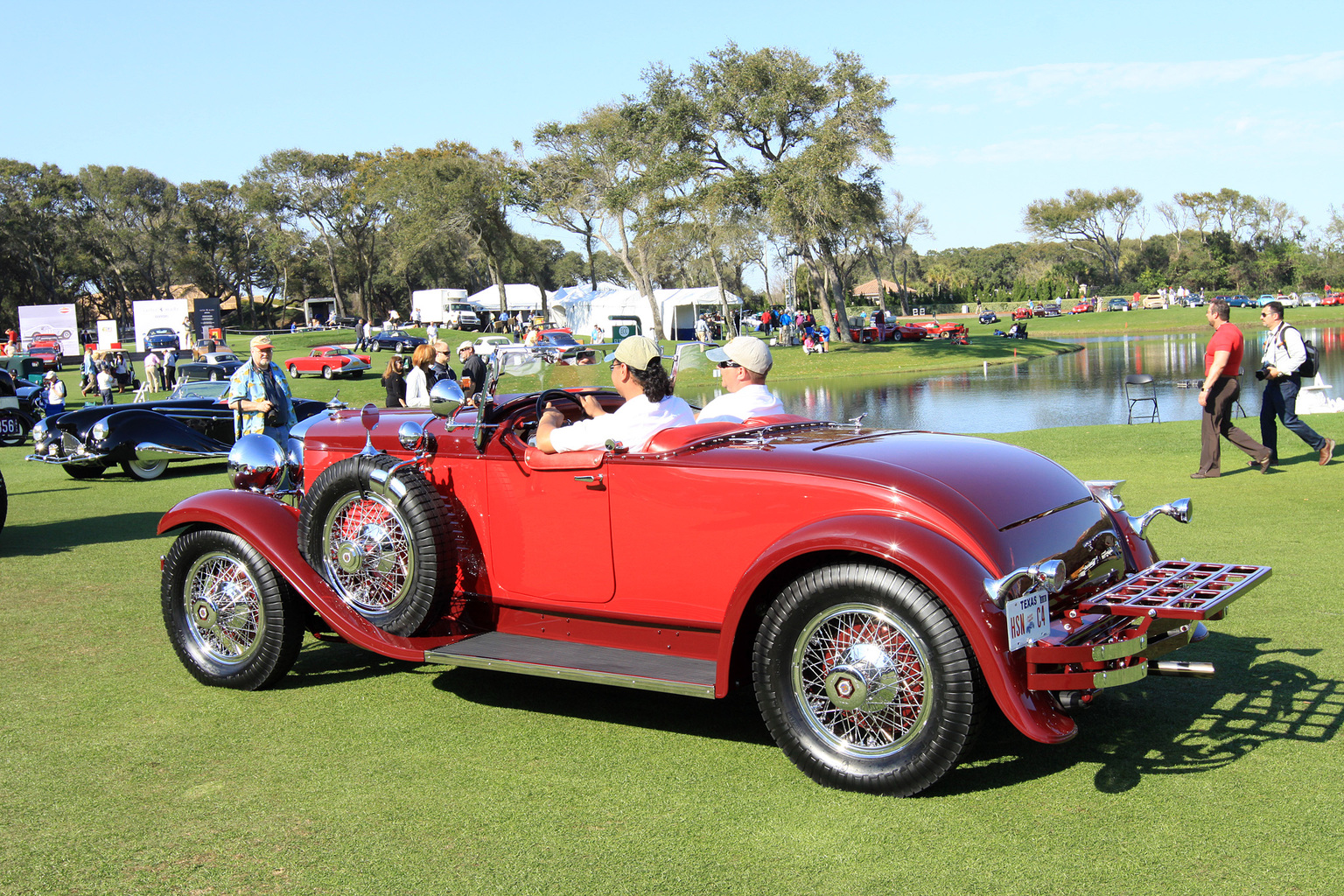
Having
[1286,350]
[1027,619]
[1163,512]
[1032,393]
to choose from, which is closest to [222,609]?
[1027,619]

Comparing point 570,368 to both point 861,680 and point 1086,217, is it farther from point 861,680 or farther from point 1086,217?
point 1086,217

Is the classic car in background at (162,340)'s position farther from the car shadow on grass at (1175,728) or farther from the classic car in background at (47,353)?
the car shadow on grass at (1175,728)

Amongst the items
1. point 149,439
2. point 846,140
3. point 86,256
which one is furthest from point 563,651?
point 86,256

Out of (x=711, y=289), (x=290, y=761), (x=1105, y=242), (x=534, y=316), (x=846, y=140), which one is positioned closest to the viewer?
(x=290, y=761)

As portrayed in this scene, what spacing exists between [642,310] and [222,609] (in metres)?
54.6

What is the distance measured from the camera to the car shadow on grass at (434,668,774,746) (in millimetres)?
4230

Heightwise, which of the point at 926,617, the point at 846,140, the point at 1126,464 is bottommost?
the point at 1126,464

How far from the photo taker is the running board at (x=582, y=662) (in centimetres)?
369

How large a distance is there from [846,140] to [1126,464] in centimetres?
3321

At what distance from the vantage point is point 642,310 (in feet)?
193

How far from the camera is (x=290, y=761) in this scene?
3.94m

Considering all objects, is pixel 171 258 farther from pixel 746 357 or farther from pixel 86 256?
pixel 746 357

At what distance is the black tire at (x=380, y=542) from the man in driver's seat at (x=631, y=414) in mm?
614

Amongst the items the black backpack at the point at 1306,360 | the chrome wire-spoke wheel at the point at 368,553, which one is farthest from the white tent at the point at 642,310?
the chrome wire-spoke wheel at the point at 368,553
